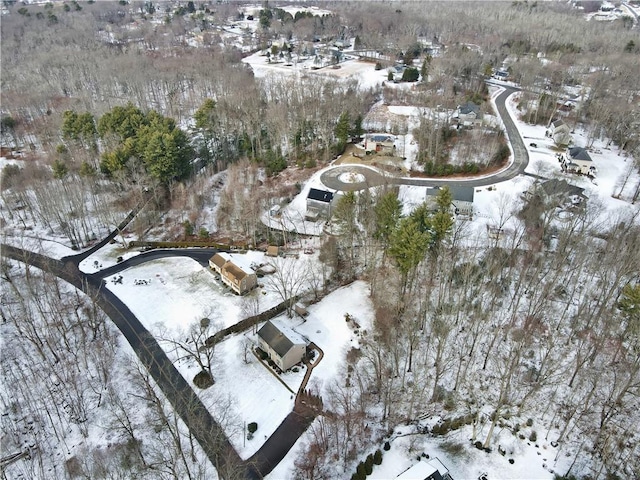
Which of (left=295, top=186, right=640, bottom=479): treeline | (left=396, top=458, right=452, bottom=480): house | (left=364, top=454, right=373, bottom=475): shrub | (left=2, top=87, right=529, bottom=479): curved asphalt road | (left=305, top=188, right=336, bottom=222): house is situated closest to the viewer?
(left=396, top=458, right=452, bottom=480): house

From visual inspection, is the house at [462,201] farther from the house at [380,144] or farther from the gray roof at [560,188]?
the house at [380,144]

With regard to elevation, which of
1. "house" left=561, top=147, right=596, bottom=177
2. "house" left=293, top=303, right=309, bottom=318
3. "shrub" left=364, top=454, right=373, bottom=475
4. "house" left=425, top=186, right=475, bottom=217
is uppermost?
"house" left=561, top=147, right=596, bottom=177

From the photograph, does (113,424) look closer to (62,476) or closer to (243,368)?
(62,476)

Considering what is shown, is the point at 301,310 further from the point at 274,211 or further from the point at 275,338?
the point at 274,211

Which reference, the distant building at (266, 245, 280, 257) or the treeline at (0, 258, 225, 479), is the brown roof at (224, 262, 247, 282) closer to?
the distant building at (266, 245, 280, 257)

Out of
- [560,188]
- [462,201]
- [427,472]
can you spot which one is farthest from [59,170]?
[560,188]

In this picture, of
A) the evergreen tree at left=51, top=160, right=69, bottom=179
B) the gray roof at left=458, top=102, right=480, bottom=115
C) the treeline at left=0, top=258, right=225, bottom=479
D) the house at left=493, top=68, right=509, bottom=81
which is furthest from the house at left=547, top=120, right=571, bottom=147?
the evergreen tree at left=51, top=160, right=69, bottom=179

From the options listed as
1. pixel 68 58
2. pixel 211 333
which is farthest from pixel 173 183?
pixel 68 58
